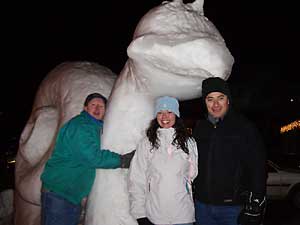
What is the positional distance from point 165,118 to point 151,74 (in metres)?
0.32

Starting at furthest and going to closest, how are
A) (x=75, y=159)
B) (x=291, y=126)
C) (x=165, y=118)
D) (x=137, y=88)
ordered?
(x=291, y=126) → (x=75, y=159) → (x=137, y=88) → (x=165, y=118)

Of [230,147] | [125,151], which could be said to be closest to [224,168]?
[230,147]

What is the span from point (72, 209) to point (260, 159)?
1488mm

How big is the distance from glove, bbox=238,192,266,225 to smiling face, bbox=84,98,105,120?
129 cm

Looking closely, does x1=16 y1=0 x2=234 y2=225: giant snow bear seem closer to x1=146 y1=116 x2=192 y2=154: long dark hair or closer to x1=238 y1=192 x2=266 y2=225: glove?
x1=146 y1=116 x2=192 y2=154: long dark hair

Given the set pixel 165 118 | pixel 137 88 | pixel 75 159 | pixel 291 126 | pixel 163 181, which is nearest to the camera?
pixel 163 181

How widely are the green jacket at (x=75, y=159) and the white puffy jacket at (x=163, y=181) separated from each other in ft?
0.72

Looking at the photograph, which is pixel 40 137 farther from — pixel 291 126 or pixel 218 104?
pixel 291 126

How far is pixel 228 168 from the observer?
2410 millimetres

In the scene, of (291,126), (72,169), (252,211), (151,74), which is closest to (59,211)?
(72,169)

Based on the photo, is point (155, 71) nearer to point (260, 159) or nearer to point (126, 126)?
point (126, 126)

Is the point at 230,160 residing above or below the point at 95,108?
below

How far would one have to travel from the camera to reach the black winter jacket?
233 centimetres

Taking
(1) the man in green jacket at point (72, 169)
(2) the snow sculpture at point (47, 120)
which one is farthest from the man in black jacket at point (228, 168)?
(2) the snow sculpture at point (47, 120)
